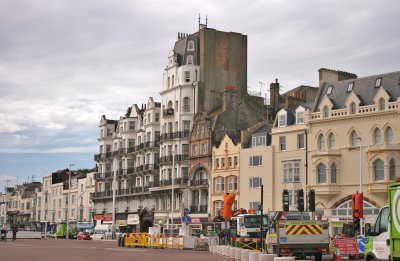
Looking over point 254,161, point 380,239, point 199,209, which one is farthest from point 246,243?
point 199,209

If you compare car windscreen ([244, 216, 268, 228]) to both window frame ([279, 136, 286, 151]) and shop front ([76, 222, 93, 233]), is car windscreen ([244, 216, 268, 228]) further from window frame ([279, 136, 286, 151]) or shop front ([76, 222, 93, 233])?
shop front ([76, 222, 93, 233])

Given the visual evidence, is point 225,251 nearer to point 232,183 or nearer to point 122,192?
point 232,183

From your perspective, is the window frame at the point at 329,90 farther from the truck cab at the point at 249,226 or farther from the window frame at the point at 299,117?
the truck cab at the point at 249,226

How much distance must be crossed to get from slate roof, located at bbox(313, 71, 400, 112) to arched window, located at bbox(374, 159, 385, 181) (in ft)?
18.7

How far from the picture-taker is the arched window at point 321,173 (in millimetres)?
63031

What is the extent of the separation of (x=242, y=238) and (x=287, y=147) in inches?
981

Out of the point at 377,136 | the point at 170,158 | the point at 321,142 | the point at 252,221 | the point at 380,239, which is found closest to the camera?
the point at 380,239

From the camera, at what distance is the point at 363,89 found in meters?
62.8

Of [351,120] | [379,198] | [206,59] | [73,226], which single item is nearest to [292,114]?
[351,120]

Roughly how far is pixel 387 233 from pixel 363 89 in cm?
4231

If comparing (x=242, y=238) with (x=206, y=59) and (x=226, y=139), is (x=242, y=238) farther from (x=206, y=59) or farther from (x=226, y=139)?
(x=206, y=59)

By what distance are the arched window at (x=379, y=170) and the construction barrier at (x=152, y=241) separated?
18643mm

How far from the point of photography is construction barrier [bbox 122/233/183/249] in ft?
176

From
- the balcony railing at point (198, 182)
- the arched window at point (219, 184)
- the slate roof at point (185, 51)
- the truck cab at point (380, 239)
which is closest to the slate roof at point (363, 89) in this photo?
the arched window at point (219, 184)
